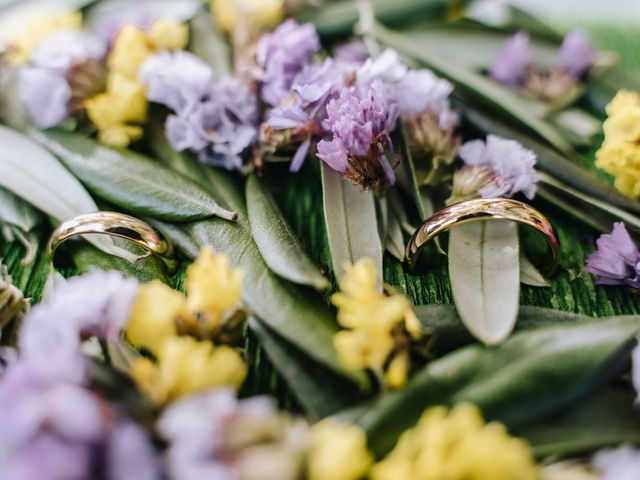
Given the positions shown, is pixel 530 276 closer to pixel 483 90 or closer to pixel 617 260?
pixel 617 260

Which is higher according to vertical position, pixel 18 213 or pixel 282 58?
pixel 282 58

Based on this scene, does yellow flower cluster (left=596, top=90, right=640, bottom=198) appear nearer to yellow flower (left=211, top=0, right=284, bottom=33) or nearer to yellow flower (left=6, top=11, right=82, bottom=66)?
yellow flower (left=211, top=0, right=284, bottom=33)

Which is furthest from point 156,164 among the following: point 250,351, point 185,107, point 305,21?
point 305,21

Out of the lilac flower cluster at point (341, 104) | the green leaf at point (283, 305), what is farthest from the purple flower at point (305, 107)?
the green leaf at point (283, 305)

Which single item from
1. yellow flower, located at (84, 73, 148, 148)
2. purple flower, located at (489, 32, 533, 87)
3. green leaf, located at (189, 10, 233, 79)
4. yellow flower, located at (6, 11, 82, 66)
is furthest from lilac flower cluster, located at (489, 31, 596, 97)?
yellow flower, located at (6, 11, 82, 66)

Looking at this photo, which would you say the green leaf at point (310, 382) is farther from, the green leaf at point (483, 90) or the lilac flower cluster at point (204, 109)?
the green leaf at point (483, 90)

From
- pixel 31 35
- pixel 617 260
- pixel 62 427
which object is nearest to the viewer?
pixel 62 427

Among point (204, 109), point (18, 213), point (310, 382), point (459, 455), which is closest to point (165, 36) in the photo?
point (204, 109)

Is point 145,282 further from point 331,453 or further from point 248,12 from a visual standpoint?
point 248,12
